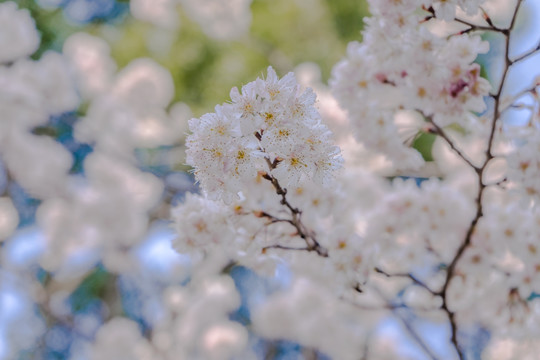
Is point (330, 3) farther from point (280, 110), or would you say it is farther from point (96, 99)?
point (280, 110)

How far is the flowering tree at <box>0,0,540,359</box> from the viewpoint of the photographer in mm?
1073

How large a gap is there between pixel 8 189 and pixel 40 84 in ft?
3.54

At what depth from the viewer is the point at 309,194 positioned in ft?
4.10

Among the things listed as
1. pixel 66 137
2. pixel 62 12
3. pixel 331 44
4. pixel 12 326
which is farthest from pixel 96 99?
pixel 331 44

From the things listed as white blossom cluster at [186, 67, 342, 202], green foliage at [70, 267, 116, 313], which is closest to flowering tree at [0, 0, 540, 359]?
white blossom cluster at [186, 67, 342, 202]

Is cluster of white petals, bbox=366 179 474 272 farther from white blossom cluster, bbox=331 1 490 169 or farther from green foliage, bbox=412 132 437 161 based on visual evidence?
green foliage, bbox=412 132 437 161

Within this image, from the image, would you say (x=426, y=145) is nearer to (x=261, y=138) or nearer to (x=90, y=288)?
(x=90, y=288)

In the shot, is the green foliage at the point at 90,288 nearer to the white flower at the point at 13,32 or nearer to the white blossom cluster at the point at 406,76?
the white flower at the point at 13,32

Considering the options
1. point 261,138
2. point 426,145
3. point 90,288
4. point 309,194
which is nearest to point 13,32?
point 90,288

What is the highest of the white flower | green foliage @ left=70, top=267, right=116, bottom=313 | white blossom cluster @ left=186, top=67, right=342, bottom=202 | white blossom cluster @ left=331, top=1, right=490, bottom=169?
the white flower

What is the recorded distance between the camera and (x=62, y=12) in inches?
169

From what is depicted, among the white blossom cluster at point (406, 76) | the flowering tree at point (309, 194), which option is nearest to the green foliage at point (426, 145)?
the flowering tree at point (309, 194)

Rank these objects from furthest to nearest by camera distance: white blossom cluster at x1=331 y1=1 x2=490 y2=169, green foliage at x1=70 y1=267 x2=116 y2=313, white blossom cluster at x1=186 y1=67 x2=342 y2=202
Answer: green foliage at x1=70 y1=267 x2=116 y2=313
white blossom cluster at x1=331 y1=1 x2=490 y2=169
white blossom cluster at x1=186 y1=67 x2=342 y2=202

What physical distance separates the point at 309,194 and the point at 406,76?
42 cm
